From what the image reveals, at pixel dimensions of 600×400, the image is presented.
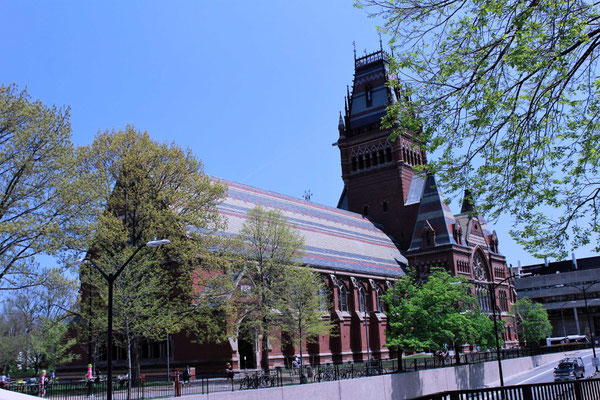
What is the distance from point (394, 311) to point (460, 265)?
105ft

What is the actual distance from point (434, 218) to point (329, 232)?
614 inches

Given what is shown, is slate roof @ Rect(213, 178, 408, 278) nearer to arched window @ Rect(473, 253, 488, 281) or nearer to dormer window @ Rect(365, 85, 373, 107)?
arched window @ Rect(473, 253, 488, 281)

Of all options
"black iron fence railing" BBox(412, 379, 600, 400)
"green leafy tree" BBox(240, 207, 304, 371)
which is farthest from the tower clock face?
"black iron fence railing" BBox(412, 379, 600, 400)

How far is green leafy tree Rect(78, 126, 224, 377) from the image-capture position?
35.0 m

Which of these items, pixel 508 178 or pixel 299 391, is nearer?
pixel 508 178

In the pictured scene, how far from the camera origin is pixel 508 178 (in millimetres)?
13273

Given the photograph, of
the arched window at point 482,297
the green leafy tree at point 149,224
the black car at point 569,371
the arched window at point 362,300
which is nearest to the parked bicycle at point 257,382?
the green leafy tree at point 149,224

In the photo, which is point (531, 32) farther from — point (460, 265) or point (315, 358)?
point (460, 265)

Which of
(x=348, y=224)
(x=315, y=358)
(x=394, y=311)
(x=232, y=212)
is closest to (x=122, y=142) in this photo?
(x=232, y=212)

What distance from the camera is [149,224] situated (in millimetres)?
36906

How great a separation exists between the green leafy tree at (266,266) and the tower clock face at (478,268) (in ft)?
128

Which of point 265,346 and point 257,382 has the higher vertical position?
point 265,346

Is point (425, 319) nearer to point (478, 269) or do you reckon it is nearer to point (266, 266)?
point (266, 266)

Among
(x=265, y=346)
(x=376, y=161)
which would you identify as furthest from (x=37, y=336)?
(x=376, y=161)
